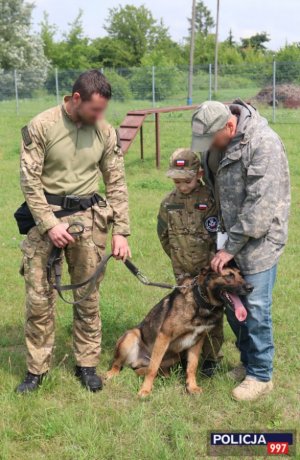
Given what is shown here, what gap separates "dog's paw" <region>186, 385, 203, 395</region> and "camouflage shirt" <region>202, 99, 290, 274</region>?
100 centimetres

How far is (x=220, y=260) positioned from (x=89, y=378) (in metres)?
1.36

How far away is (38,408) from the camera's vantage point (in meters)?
3.57

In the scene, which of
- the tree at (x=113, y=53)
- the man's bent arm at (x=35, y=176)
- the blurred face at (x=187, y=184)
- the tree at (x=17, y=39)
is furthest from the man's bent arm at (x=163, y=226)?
the tree at (x=113, y=53)

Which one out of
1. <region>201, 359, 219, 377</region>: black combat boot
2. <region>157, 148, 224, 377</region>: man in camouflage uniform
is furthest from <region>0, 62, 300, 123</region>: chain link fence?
<region>201, 359, 219, 377</region>: black combat boot

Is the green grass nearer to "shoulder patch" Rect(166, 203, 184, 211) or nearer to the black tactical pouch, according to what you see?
the black tactical pouch

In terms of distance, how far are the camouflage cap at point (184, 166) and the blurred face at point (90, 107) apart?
65 cm

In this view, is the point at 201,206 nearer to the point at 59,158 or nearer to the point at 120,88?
the point at 59,158

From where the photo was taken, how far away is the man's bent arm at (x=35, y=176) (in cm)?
345

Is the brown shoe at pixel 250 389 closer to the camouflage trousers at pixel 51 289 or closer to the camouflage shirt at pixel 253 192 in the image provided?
the camouflage shirt at pixel 253 192

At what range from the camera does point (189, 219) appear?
3.89 metres

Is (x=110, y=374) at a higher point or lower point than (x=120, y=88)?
lower

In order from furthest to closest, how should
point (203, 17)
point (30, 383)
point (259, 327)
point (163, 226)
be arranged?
point (203, 17) → point (163, 226) → point (30, 383) → point (259, 327)

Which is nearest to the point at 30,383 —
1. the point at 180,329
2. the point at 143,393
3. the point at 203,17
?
the point at 143,393

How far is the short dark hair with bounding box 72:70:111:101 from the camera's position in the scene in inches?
132
